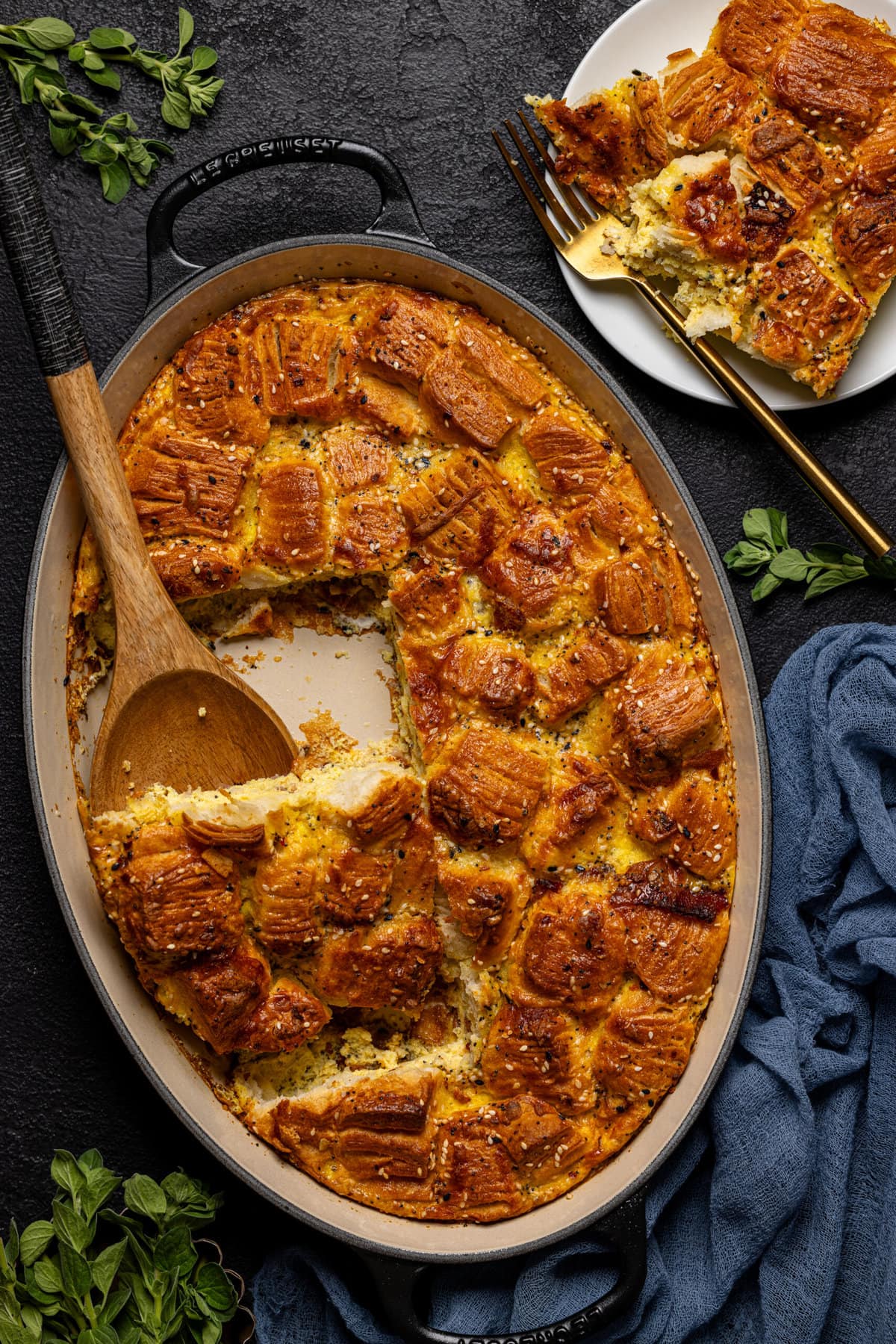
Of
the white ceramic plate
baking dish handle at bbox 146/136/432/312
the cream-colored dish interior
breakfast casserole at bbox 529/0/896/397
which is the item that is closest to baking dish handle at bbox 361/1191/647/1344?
the cream-colored dish interior

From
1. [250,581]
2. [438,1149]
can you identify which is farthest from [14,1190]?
[250,581]

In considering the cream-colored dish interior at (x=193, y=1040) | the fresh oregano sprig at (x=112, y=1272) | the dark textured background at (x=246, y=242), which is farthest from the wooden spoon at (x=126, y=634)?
the fresh oregano sprig at (x=112, y=1272)

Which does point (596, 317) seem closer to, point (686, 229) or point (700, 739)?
point (686, 229)

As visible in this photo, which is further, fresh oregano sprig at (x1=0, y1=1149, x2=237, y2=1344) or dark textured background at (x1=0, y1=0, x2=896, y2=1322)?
dark textured background at (x1=0, y1=0, x2=896, y2=1322)

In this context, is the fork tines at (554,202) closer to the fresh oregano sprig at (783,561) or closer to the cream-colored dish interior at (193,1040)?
the cream-colored dish interior at (193,1040)

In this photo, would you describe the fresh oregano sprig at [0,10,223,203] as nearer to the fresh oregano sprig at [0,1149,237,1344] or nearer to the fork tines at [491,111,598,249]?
the fork tines at [491,111,598,249]

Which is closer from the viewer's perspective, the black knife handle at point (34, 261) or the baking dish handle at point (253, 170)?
the black knife handle at point (34, 261)
